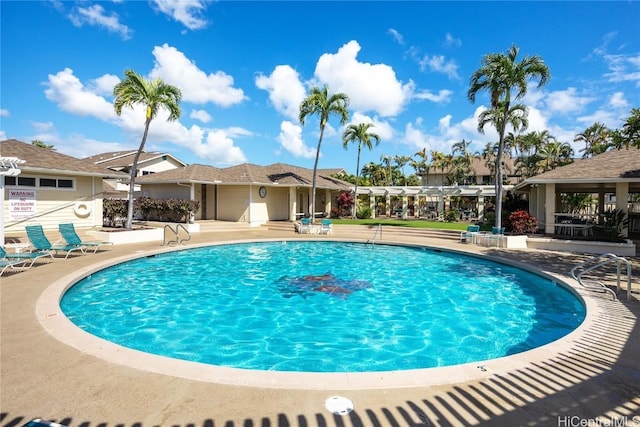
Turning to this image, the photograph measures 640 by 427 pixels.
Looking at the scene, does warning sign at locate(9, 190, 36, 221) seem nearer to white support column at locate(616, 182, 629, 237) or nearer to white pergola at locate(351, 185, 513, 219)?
white pergola at locate(351, 185, 513, 219)

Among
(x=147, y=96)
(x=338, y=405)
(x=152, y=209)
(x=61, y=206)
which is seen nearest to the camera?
(x=338, y=405)

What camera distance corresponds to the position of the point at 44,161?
17.2 metres

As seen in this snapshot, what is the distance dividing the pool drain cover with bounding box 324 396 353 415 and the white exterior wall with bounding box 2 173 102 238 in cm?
1845

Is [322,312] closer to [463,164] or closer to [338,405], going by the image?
[338,405]

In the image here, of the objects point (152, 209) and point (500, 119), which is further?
point (152, 209)

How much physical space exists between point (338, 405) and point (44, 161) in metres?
20.3

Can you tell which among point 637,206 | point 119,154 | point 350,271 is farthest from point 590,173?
point 119,154

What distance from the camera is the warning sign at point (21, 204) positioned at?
16.3m

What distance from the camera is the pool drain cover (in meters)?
3.47

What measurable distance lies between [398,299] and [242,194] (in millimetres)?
18911

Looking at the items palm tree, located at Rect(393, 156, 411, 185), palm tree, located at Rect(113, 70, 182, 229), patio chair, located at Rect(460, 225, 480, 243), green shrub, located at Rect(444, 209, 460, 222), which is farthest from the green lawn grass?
palm tree, located at Rect(393, 156, 411, 185)

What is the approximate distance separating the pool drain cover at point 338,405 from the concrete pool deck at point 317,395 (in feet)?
0.21

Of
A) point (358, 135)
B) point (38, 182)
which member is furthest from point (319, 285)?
point (358, 135)

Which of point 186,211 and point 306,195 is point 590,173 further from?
point 186,211
